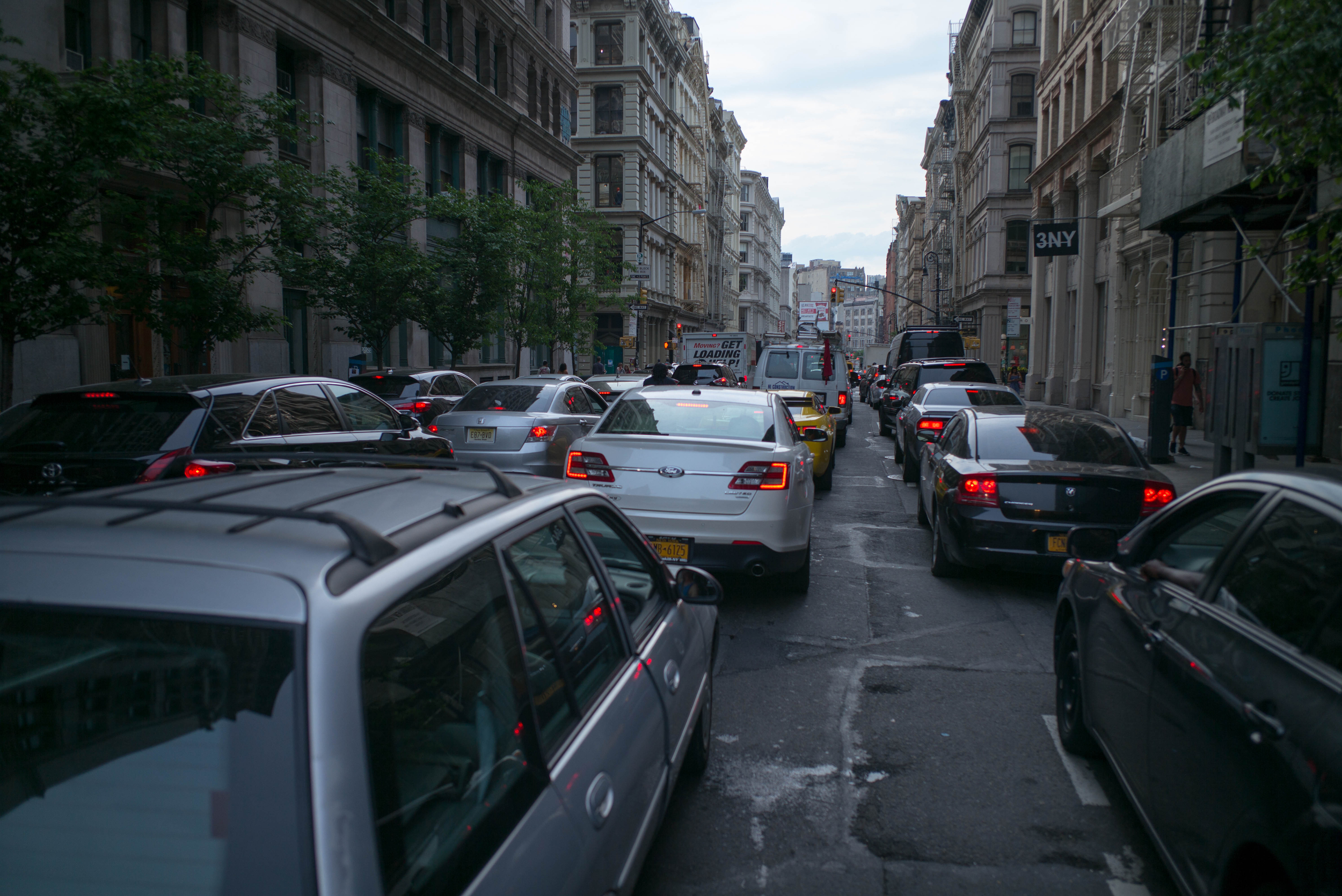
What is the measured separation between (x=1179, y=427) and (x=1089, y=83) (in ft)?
59.5

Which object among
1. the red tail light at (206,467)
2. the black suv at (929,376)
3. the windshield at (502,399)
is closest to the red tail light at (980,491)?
the red tail light at (206,467)

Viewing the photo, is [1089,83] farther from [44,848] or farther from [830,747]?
[44,848]

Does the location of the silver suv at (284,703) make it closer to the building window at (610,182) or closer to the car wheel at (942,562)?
the car wheel at (942,562)

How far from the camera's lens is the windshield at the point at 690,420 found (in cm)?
803

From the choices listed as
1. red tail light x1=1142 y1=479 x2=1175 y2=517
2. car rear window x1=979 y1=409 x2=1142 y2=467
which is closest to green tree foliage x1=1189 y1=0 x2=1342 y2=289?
car rear window x1=979 y1=409 x2=1142 y2=467

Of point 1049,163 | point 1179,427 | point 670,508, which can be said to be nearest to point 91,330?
point 670,508

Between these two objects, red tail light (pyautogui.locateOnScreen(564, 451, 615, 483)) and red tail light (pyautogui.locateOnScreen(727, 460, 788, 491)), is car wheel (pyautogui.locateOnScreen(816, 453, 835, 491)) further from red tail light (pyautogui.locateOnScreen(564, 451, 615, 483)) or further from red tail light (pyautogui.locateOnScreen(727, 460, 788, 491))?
red tail light (pyautogui.locateOnScreen(564, 451, 615, 483))

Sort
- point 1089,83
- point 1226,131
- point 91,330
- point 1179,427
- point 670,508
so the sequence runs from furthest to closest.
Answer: point 1089,83 < point 1179,427 < point 91,330 < point 1226,131 < point 670,508

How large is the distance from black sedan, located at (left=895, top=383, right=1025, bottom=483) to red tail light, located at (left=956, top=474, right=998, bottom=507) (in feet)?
21.8

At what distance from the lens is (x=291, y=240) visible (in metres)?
16.9

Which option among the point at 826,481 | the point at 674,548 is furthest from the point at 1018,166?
the point at 674,548

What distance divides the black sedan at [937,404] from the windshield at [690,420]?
6.91 m

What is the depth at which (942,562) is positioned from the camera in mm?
8703

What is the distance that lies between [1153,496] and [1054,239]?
23426mm
